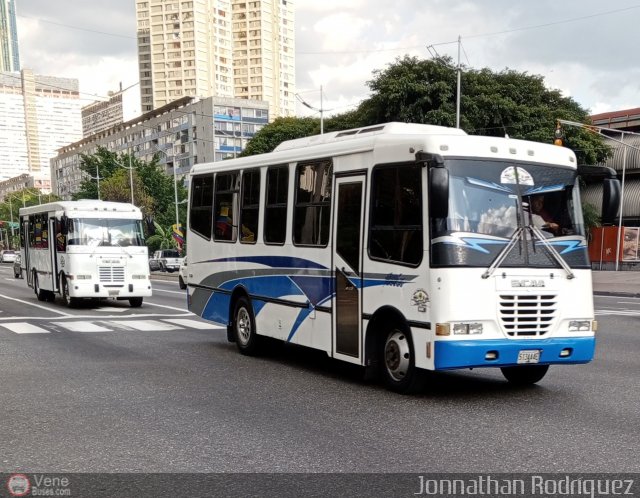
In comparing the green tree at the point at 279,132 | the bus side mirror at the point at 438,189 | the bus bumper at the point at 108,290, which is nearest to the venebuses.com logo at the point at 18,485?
the bus side mirror at the point at 438,189

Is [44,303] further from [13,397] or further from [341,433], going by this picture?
[341,433]

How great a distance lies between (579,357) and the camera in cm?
816

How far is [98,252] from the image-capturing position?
21.4 m

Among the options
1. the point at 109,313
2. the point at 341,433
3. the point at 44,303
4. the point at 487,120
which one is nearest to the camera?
the point at 341,433

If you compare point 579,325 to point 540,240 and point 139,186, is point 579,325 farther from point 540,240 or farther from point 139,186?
point 139,186

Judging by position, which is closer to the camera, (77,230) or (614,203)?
(614,203)

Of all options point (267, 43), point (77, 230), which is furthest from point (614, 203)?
point (267, 43)

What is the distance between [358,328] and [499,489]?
3.88 m

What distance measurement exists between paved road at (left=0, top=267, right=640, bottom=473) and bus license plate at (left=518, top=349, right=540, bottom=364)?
44cm

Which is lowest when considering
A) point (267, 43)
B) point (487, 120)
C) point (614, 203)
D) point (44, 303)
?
point (44, 303)

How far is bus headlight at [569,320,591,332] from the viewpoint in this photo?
8.09 m

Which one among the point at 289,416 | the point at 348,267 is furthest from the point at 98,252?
the point at 289,416

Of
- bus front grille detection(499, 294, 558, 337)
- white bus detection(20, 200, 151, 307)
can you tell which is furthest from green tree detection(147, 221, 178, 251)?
bus front grille detection(499, 294, 558, 337)

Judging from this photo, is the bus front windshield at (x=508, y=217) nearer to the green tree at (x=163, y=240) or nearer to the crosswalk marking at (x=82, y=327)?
the crosswalk marking at (x=82, y=327)
